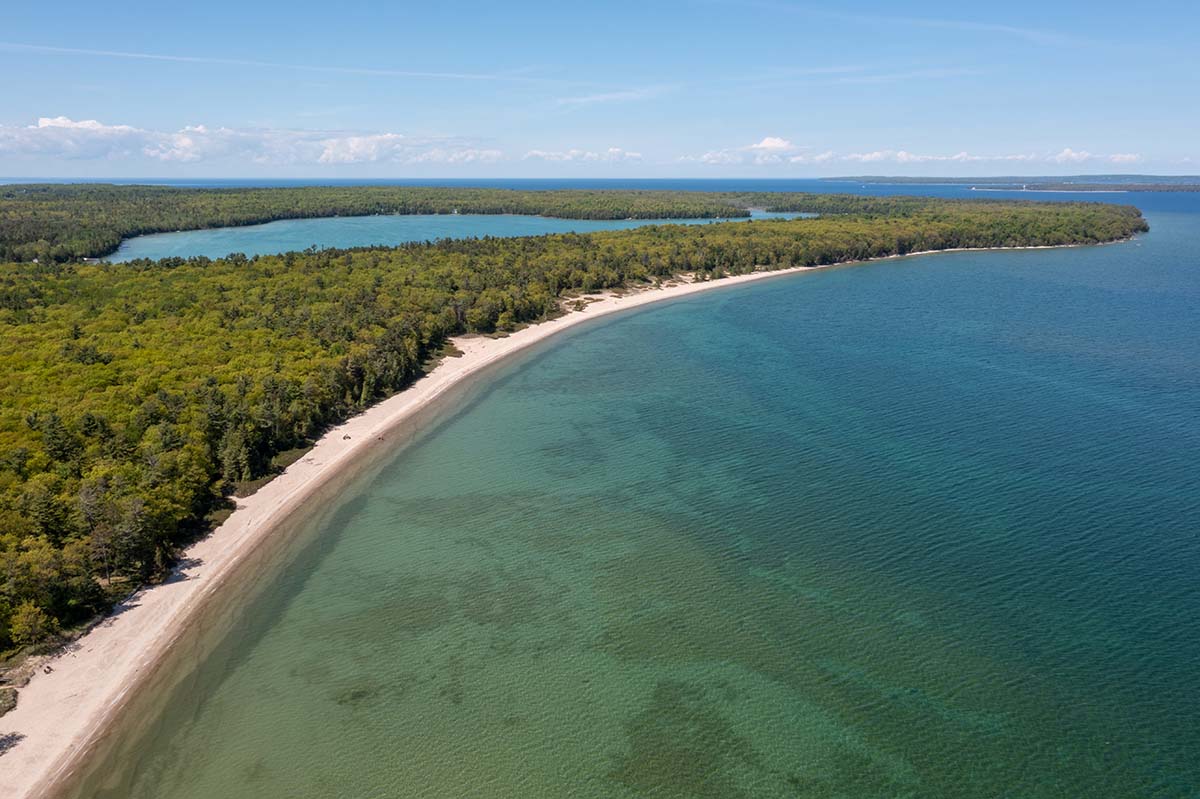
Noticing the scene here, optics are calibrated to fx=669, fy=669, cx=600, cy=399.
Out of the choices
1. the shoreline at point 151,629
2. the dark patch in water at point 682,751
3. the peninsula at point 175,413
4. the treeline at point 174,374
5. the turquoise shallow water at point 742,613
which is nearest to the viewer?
the dark patch in water at point 682,751

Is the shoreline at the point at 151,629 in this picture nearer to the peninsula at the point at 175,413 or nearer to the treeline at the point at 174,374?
the peninsula at the point at 175,413

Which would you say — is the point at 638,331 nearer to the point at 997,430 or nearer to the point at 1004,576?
the point at 997,430

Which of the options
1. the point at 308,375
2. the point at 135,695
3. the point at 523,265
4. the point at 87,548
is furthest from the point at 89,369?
the point at 523,265

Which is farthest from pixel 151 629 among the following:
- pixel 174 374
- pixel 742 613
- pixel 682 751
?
pixel 742 613

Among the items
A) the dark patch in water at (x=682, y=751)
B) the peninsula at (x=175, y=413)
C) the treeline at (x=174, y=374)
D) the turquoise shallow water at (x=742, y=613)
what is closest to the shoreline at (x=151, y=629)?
the peninsula at (x=175, y=413)

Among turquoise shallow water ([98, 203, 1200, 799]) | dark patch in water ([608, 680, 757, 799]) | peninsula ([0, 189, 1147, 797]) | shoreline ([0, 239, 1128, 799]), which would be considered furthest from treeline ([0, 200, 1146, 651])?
dark patch in water ([608, 680, 757, 799])

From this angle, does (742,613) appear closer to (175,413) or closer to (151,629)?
(151,629)

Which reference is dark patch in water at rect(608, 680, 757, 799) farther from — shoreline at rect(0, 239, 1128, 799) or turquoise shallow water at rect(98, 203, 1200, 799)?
shoreline at rect(0, 239, 1128, 799)
